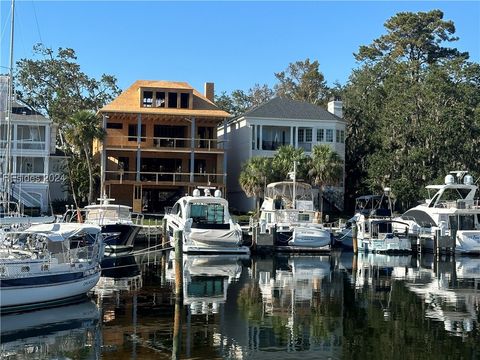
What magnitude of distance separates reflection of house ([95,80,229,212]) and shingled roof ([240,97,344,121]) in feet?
10.9

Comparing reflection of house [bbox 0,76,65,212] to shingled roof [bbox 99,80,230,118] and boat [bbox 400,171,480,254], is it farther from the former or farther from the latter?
boat [bbox 400,171,480,254]

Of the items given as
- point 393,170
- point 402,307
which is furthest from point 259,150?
point 402,307

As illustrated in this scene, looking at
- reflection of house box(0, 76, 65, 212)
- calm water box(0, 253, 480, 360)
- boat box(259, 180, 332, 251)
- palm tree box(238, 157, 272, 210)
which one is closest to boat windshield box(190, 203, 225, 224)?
boat box(259, 180, 332, 251)

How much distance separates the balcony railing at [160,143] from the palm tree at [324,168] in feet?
29.9

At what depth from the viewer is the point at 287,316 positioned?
75.1 feet

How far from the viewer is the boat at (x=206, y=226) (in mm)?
39822

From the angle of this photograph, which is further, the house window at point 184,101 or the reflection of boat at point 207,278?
the house window at point 184,101

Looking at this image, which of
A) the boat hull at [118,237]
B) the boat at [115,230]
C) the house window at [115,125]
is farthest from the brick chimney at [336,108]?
the boat hull at [118,237]

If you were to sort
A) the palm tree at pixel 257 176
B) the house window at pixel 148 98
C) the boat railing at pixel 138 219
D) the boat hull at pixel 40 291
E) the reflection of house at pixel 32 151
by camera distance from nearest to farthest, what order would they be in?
the boat hull at pixel 40 291 → the boat railing at pixel 138 219 → the palm tree at pixel 257 176 → the reflection of house at pixel 32 151 → the house window at pixel 148 98

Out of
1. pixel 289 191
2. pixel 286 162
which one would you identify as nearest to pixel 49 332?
pixel 289 191

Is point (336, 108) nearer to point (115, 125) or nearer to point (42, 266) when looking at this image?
point (115, 125)

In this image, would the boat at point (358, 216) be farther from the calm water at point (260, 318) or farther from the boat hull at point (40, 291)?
the boat hull at point (40, 291)

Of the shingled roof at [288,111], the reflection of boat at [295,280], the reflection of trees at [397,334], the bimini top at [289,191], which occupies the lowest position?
the reflection of trees at [397,334]

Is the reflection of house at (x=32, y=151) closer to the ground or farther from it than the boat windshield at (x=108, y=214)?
farther from it
